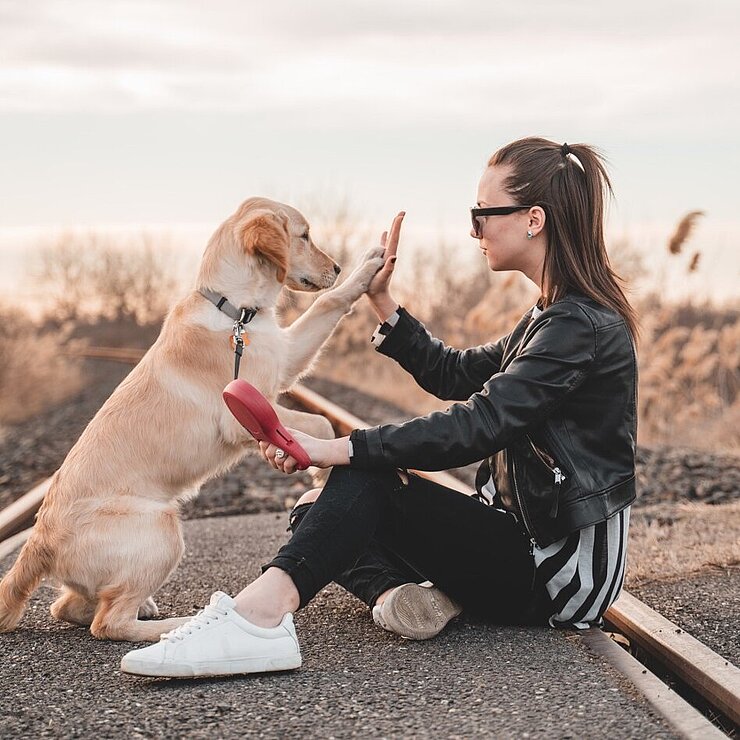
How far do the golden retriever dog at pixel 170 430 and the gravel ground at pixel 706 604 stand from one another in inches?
61.7

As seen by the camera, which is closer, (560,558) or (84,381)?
(560,558)

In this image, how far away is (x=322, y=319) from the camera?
4648 mm

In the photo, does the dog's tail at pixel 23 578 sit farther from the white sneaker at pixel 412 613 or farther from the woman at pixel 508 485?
the white sneaker at pixel 412 613

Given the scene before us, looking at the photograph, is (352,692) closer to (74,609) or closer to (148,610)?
(148,610)

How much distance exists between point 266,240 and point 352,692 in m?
2.01

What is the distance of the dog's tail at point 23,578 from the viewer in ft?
11.9

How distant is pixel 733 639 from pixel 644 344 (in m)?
7.57

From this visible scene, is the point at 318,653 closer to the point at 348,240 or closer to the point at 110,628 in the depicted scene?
the point at 110,628

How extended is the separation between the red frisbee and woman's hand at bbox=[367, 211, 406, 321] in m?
1.23

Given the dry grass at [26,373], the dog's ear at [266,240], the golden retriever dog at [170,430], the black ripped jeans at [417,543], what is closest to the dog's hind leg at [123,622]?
the golden retriever dog at [170,430]

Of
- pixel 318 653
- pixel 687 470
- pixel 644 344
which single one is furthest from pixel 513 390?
pixel 644 344

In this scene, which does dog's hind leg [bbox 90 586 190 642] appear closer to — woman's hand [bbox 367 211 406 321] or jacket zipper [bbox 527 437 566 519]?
jacket zipper [bbox 527 437 566 519]

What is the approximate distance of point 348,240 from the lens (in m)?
21.4

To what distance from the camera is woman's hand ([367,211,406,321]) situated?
436cm
